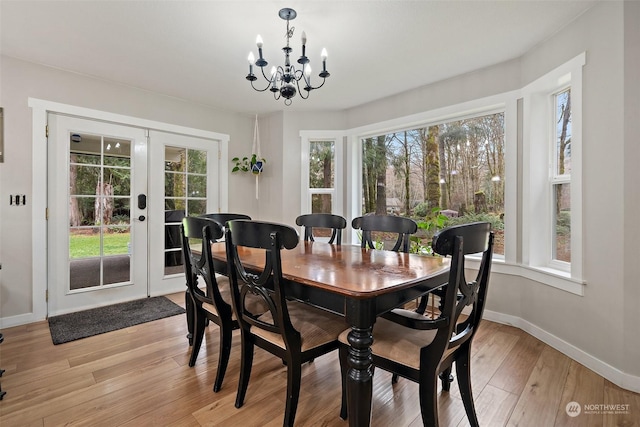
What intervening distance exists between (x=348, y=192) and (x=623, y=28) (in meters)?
2.83

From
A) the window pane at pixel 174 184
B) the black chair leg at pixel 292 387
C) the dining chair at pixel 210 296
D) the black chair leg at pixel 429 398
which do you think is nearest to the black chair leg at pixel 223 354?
the dining chair at pixel 210 296

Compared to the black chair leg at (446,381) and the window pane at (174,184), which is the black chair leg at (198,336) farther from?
the window pane at (174,184)

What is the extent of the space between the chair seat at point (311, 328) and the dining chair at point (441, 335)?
3.4 inches

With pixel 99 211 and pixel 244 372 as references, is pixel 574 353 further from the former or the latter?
pixel 99 211

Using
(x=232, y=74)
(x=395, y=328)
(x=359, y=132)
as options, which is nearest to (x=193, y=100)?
(x=232, y=74)

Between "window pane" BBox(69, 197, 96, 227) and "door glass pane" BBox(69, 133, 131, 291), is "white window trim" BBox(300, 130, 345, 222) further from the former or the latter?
"window pane" BBox(69, 197, 96, 227)

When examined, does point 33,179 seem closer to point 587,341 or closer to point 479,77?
point 479,77

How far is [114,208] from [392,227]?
3030mm

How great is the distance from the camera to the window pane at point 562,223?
2.43 meters

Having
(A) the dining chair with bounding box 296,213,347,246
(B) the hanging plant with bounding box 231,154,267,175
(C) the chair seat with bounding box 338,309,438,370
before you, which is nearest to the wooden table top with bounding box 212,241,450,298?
(C) the chair seat with bounding box 338,309,438,370

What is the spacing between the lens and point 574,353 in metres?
2.15

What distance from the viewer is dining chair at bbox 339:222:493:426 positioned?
1.21 meters

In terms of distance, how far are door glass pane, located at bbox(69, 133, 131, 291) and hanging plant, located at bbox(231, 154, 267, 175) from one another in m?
1.30

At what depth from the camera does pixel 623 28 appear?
72.6 inches
